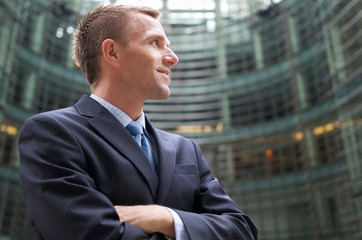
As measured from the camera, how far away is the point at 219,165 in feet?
82.7

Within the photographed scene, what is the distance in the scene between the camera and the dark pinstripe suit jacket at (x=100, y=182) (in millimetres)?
1379

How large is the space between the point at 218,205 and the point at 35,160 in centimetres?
90

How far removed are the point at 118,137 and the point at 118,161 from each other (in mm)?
145

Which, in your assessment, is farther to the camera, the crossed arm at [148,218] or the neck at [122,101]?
the neck at [122,101]

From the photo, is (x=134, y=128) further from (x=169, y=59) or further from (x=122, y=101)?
(x=169, y=59)

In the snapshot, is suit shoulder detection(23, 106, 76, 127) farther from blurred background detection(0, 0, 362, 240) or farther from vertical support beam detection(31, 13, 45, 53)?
vertical support beam detection(31, 13, 45, 53)

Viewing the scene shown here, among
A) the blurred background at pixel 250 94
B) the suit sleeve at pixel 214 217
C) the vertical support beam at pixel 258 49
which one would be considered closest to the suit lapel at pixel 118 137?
the suit sleeve at pixel 214 217

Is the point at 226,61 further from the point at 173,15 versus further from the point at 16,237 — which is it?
the point at 16,237

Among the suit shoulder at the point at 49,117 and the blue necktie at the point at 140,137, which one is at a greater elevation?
the suit shoulder at the point at 49,117

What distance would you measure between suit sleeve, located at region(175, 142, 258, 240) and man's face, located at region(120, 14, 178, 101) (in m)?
0.51

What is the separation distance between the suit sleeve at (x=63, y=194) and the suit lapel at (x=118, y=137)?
177 mm

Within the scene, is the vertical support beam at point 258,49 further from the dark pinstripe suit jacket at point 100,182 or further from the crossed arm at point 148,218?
the crossed arm at point 148,218

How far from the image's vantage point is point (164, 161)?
1808mm

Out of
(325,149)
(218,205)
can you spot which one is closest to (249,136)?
(325,149)
